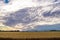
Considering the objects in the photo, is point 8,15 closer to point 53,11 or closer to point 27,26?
point 27,26

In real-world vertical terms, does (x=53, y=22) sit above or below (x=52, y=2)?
below

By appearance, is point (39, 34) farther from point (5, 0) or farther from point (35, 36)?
point (5, 0)

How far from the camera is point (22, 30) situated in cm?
98

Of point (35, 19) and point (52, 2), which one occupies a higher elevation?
point (52, 2)

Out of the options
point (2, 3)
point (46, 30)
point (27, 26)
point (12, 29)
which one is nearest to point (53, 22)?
point (46, 30)

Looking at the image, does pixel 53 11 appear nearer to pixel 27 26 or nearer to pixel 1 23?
pixel 27 26

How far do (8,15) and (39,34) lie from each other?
0.85 feet

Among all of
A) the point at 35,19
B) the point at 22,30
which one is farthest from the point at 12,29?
the point at 35,19

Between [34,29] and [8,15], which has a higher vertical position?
[8,15]

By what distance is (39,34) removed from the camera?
0.97 m

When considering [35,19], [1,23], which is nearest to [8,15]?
[1,23]

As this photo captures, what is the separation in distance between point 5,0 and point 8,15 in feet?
0.38

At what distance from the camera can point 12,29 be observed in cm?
98

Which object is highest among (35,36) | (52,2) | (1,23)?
(52,2)
